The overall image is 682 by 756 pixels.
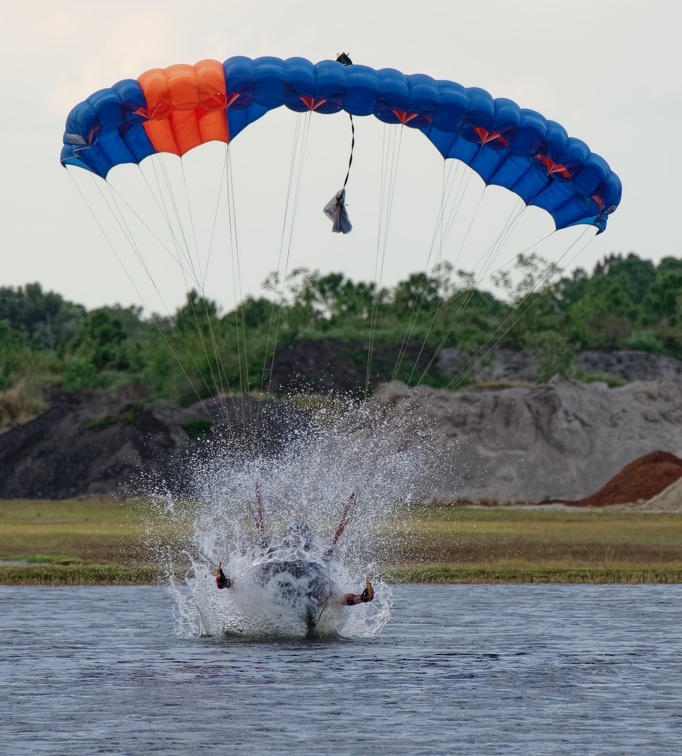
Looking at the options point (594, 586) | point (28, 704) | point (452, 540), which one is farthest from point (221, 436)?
point (28, 704)

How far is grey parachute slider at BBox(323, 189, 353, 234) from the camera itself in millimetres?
A: 25156

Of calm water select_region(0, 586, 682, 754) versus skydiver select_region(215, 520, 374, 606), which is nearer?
calm water select_region(0, 586, 682, 754)

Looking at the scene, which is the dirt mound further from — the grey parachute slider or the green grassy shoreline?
the grey parachute slider

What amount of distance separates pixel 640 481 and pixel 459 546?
2459cm

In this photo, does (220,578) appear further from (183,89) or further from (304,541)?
(183,89)

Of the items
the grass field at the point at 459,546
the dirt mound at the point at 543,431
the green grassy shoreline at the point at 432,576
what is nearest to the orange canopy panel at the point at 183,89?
the green grassy shoreline at the point at 432,576

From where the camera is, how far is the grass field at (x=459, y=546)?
33156 mm

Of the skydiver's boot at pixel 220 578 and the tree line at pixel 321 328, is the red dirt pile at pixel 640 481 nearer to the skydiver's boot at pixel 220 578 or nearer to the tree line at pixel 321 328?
the tree line at pixel 321 328

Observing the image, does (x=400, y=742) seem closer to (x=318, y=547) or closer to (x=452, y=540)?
(x=318, y=547)

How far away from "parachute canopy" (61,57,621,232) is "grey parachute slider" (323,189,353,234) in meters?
1.53

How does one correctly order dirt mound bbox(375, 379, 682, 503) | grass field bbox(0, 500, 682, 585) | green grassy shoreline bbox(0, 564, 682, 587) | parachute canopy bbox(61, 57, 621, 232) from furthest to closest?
dirt mound bbox(375, 379, 682, 503) < grass field bbox(0, 500, 682, 585) < green grassy shoreline bbox(0, 564, 682, 587) < parachute canopy bbox(61, 57, 621, 232)

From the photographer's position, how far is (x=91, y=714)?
1752cm

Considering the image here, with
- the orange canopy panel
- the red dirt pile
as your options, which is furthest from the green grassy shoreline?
the red dirt pile

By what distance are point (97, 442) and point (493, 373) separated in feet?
97.9
